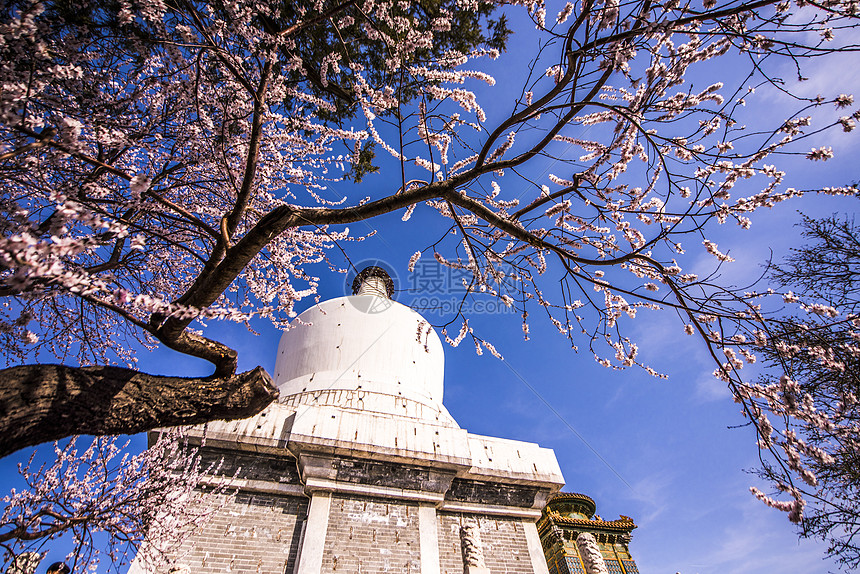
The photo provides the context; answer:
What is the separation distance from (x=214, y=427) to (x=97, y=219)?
5.53m

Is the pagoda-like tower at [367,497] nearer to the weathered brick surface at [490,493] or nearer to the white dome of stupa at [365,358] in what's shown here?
the weathered brick surface at [490,493]

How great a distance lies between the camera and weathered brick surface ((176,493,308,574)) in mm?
5840

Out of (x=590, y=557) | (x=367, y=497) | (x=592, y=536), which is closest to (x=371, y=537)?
(x=367, y=497)

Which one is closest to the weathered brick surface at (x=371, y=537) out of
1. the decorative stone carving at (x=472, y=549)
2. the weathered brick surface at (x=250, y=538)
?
the weathered brick surface at (x=250, y=538)

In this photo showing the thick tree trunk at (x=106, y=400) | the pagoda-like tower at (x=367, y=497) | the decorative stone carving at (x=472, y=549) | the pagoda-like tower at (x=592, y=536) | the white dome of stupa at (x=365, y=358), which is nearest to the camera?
the thick tree trunk at (x=106, y=400)

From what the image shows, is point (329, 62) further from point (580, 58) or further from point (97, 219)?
point (97, 219)

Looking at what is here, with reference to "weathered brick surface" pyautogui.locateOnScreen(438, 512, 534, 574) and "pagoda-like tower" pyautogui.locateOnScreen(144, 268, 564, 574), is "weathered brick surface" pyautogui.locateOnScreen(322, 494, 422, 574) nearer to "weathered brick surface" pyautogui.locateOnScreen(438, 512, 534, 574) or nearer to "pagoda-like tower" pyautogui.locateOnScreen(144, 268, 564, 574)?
"pagoda-like tower" pyautogui.locateOnScreen(144, 268, 564, 574)

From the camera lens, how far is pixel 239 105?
4.26 metres

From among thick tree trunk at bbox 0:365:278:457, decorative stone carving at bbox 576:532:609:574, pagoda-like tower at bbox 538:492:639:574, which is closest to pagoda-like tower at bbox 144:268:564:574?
decorative stone carving at bbox 576:532:609:574

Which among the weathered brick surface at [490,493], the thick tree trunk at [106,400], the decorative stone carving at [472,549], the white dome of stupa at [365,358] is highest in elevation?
the white dome of stupa at [365,358]

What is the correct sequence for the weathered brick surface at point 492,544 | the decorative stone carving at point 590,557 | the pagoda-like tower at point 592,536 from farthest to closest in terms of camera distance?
the pagoda-like tower at point 592,536
the decorative stone carving at point 590,557
the weathered brick surface at point 492,544

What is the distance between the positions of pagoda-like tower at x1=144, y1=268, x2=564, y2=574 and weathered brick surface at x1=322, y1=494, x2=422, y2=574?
2cm

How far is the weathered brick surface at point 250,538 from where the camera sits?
5.84 metres

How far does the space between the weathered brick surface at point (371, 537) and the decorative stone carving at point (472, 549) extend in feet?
2.84
